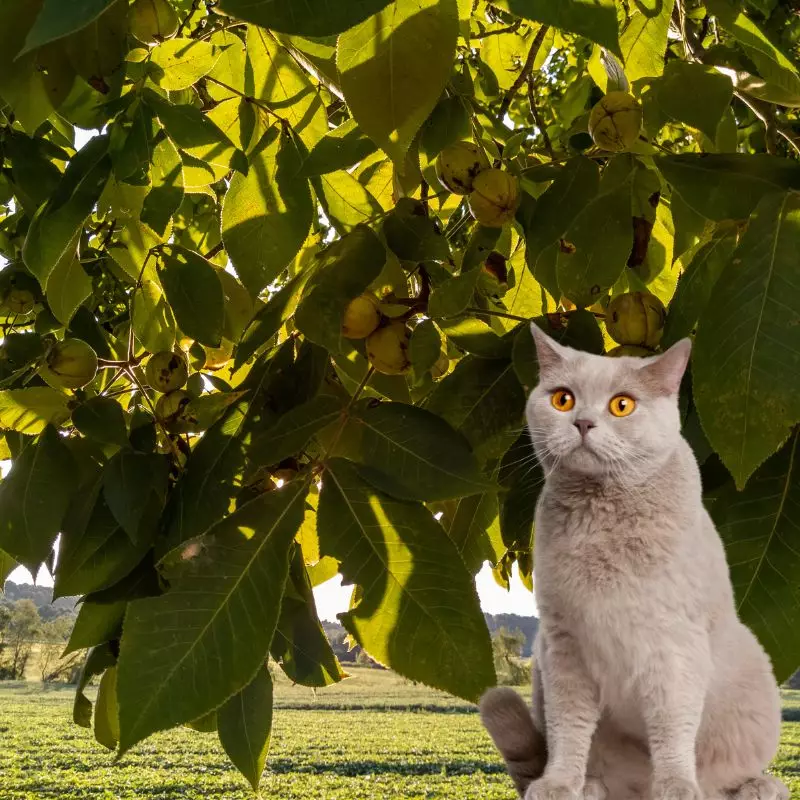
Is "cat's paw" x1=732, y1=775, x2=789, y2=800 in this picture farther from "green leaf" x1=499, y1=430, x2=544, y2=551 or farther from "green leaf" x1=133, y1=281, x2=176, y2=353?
"green leaf" x1=133, y1=281, x2=176, y2=353

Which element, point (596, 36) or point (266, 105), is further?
point (266, 105)

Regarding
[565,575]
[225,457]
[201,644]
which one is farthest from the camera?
[225,457]

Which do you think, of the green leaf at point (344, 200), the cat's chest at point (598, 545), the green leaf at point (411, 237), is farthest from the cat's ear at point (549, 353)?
the green leaf at point (344, 200)

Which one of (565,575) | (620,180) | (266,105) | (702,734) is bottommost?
(702,734)

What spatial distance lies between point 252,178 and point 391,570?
68 cm

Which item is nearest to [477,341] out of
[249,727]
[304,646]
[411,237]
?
[411,237]

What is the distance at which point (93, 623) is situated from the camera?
1.42 m

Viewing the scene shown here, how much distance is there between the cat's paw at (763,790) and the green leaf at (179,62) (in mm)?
A: 1227

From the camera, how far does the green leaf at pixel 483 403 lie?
3.57 ft

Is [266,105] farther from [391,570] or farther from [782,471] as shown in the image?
[782,471]

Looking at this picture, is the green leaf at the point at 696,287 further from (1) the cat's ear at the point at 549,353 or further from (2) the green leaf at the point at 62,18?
(2) the green leaf at the point at 62,18

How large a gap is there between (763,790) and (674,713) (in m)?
0.11

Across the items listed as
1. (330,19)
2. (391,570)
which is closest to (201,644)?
(391,570)

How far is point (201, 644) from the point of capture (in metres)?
0.90
